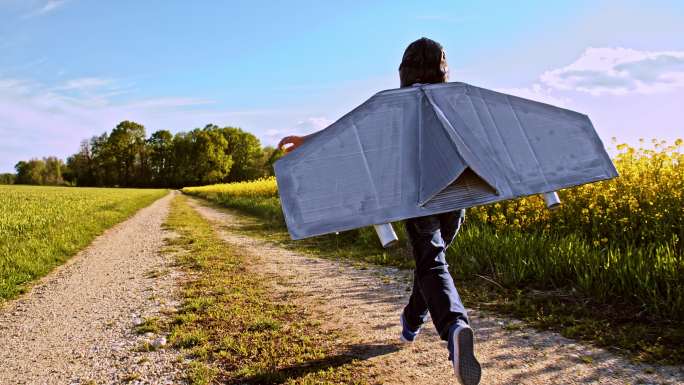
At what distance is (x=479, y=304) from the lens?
15.7 feet

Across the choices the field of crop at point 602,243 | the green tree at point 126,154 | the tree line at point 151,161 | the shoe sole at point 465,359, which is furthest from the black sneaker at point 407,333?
the green tree at point 126,154

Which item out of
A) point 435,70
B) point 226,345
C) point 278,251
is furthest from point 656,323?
point 278,251

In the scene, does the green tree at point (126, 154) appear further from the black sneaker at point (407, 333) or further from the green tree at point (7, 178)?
the black sneaker at point (407, 333)

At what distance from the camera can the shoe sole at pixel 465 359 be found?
2271mm

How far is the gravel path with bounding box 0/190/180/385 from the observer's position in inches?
132

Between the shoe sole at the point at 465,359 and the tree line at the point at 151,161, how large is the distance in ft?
252

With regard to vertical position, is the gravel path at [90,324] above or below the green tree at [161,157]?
below

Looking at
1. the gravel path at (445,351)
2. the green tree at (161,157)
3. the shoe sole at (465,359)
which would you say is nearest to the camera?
the shoe sole at (465,359)

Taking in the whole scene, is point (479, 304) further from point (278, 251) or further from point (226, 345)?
point (278, 251)

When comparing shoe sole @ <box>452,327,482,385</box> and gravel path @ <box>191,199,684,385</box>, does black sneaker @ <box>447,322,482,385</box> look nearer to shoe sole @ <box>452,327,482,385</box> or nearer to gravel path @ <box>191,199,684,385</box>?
shoe sole @ <box>452,327,482,385</box>

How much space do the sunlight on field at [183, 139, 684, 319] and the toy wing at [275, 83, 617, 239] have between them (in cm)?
248

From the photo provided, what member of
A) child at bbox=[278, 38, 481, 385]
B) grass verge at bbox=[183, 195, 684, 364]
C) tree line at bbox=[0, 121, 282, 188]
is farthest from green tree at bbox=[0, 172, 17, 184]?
child at bbox=[278, 38, 481, 385]

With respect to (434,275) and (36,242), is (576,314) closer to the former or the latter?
(434,275)

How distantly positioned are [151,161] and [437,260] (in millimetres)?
99552
